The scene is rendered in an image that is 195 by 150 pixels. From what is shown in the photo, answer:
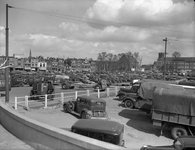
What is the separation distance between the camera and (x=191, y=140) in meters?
5.86

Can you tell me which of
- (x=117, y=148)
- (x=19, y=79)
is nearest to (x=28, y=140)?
(x=117, y=148)

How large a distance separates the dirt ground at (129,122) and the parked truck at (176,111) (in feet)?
2.53

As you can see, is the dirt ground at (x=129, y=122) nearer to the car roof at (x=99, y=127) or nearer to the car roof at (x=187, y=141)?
the car roof at (x=99, y=127)

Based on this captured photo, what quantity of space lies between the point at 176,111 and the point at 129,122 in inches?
146

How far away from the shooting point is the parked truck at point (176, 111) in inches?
388

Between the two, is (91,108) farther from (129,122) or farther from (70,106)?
(129,122)

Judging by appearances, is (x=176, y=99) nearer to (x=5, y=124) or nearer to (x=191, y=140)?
(x=191, y=140)

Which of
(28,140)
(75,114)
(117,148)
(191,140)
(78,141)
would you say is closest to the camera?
(117,148)

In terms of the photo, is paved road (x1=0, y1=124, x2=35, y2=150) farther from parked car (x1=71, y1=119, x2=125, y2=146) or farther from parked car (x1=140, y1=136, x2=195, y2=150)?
parked car (x1=140, y1=136, x2=195, y2=150)

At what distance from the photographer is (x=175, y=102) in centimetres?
1016

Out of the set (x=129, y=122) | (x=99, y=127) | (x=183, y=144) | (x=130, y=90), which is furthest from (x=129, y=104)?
(x=183, y=144)

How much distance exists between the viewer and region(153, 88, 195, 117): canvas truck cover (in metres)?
9.83

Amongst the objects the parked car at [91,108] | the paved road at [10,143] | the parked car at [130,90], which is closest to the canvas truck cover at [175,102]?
the parked car at [91,108]

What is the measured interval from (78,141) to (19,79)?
101 feet
